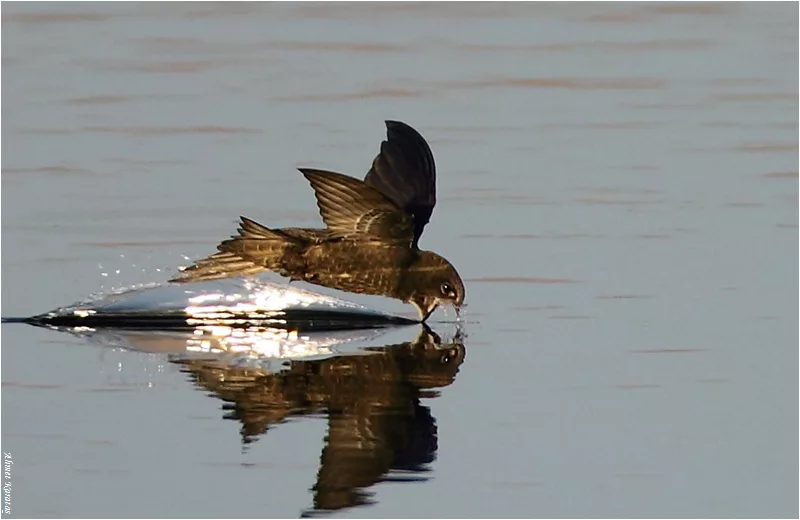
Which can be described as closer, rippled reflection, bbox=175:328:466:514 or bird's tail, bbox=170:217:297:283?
rippled reflection, bbox=175:328:466:514

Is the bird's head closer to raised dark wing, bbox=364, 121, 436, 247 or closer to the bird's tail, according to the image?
raised dark wing, bbox=364, 121, 436, 247

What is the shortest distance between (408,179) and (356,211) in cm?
30

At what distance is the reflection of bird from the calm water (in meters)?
0.29

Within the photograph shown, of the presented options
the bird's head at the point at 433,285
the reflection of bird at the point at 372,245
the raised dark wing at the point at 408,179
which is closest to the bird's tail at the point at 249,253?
the reflection of bird at the point at 372,245

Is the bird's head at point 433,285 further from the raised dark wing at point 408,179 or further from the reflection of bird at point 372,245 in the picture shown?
the raised dark wing at point 408,179

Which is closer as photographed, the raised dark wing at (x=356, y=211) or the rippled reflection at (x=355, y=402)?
the rippled reflection at (x=355, y=402)

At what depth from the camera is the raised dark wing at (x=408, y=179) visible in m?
9.84

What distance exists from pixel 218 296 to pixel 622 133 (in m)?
4.35

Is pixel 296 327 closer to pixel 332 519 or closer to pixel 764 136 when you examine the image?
pixel 332 519

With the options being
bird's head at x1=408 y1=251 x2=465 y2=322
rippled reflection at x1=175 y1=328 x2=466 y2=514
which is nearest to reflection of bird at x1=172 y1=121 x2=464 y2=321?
bird's head at x1=408 y1=251 x2=465 y2=322

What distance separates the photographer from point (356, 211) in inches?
387

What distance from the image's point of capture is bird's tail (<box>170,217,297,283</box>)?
390 inches

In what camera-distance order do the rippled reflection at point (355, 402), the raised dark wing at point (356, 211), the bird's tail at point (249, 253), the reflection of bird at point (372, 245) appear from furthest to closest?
the bird's tail at point (249, 253) < the reflection of bird at point (372, 245) < the raised dark wing at point (356, 211) < the rippled reflection at point (355, 402)

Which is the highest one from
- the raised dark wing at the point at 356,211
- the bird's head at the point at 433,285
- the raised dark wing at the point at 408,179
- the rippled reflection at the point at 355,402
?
the raised dark wing at the point at 408,179
